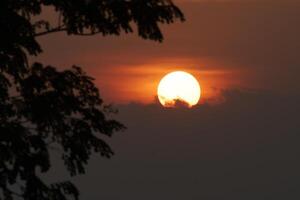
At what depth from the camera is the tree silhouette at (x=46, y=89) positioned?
35.3 ft

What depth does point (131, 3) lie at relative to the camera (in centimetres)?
1086

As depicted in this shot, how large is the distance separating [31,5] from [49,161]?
105 inches

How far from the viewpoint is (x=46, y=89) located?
1136 cm

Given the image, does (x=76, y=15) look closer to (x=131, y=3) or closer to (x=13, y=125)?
(x=131, y=3)

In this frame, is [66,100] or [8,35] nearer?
[8,35]

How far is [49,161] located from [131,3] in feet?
9.86

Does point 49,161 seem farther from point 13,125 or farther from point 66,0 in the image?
point 66,0

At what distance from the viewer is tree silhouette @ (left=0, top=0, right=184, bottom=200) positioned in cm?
1077

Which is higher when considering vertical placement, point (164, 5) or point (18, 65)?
point (164, 5)

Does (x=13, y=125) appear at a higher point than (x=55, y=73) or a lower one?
lower

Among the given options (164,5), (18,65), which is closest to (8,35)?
(18,65)

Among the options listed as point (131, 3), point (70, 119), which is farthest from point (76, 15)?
point (70, 119)

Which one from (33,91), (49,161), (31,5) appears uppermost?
(31,5)

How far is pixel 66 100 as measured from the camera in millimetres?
11492
